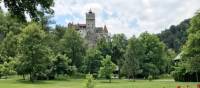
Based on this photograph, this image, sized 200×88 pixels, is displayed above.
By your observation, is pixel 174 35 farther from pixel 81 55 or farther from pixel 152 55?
pixel 152 55

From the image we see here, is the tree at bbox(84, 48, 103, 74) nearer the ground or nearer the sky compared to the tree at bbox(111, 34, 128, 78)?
nearer the ground

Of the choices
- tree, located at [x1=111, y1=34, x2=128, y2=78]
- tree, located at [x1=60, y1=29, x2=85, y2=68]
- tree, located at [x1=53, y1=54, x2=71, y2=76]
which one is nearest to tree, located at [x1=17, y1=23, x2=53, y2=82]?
tree, located at [x1=53, y1=54, x2=71, y2=76]

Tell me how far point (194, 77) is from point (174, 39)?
106915 millimetres

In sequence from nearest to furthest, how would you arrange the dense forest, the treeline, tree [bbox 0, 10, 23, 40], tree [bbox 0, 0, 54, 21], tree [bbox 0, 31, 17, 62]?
tree [bbox 0, 0, 54, 21]
the dense forest
the treeline
tree [bbox 0, 31, 17, 62]
tree [bbox 0, 10, 23, 40]

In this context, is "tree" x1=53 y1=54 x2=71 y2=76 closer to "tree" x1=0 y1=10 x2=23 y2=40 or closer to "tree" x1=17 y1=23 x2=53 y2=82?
"tree" x1=17 y1=23 x2=53 y2=82

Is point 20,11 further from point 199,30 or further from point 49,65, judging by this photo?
point 49,65

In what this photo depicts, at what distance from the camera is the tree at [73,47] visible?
9681cm

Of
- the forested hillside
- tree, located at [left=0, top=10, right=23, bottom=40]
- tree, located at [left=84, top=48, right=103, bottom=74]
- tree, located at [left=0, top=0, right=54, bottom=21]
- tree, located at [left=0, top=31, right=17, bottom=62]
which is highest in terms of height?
the forested hillside

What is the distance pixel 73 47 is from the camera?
98.6 meters

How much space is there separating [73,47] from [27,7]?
283ft

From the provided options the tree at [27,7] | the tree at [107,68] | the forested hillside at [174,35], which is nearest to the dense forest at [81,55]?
the tree at [107,68]

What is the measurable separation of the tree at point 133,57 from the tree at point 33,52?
1774 centimetres

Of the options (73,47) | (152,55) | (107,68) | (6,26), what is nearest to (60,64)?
(107,68)

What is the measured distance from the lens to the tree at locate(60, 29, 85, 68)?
96812mm
